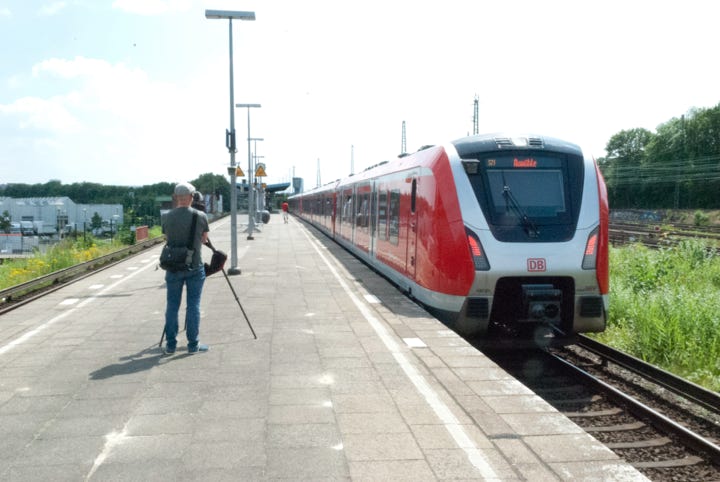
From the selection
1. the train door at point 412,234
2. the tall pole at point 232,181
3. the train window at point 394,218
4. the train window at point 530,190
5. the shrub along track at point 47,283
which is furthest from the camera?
the tall pole at point 232,181

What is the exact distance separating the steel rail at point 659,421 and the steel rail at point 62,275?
9.66 m

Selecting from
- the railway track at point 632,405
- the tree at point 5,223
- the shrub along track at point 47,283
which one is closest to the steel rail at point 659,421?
the railway track at point 632,405

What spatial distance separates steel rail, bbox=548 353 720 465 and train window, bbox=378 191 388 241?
19.5ft

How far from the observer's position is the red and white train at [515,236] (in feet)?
25.3

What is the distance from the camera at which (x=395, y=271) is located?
1149cm

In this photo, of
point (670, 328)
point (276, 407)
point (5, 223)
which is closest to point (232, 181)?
point (670, 328)

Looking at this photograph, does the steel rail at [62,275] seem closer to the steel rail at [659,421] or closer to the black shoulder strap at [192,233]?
the black shoulder strap at [192,233]

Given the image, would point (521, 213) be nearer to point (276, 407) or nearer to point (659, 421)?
point (659, 421)

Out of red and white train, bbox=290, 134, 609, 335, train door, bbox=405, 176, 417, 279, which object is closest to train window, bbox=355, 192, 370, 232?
train door, bbox=405, 176, 417, 279

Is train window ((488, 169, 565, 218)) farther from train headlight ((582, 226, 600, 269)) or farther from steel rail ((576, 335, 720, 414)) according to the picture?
steel rail ((576, 335, 720, 414))

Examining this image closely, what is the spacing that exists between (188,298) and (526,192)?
4.37 metres

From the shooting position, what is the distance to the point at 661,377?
706 cm

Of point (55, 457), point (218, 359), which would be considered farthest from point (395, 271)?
point (55, 457)

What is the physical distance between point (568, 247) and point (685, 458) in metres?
3.19
